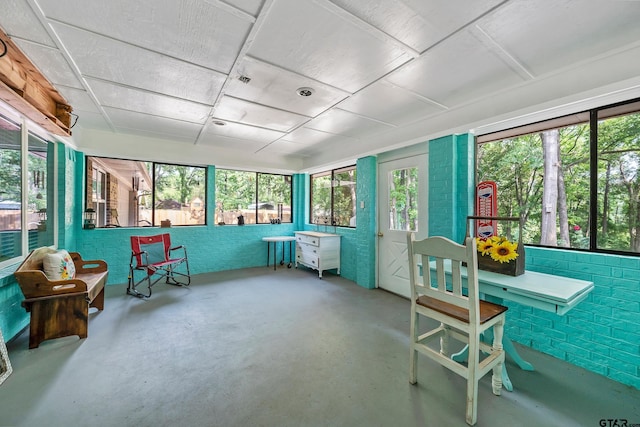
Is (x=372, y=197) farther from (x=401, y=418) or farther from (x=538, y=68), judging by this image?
(x=401, y=418)

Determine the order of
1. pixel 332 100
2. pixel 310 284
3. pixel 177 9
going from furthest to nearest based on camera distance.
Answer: pixel 310 284 < pixel 332 100 < pixel 177 9

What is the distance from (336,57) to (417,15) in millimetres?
655

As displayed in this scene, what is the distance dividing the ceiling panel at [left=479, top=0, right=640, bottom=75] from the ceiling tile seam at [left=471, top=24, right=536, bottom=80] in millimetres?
22

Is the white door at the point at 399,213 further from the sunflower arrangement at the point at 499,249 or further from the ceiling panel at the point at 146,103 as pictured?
the ceiling panel at the point at 146,103

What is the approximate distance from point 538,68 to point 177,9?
2.80m

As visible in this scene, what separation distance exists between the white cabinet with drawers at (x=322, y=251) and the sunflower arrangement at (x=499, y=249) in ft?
9.72

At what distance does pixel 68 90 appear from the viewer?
263 cm

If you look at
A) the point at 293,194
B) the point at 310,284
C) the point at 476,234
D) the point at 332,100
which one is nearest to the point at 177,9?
the point at 332,100

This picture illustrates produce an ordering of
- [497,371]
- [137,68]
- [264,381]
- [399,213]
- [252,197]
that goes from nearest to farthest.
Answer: [497,371]
[264,381]
[137,68]
[399,213]
[252,197]

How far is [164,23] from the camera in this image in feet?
5.50

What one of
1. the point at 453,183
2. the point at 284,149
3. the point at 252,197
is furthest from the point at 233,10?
the point at 252,197

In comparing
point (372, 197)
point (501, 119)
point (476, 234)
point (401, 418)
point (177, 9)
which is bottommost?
point (401, 418)

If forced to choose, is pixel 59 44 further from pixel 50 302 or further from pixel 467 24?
pixel 467 24

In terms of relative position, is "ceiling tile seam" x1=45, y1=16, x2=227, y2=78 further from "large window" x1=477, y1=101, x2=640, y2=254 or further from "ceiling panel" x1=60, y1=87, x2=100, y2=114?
"large window" x1=477, y1=101, x2=640, y2=254
